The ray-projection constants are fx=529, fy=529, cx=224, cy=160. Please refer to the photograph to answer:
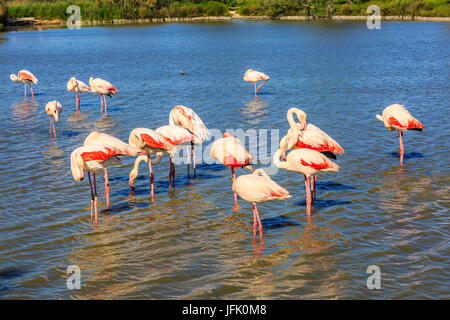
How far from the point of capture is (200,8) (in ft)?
246

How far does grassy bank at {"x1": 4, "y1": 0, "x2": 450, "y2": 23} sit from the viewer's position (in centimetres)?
6063

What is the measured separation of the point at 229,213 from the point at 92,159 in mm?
2249

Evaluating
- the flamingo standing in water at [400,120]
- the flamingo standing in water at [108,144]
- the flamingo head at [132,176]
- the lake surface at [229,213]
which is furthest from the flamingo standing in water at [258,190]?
the flamingo standing in water at [400,120]

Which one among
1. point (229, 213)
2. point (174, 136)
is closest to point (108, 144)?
point (174, 136)

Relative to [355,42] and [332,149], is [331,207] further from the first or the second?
[355,42]

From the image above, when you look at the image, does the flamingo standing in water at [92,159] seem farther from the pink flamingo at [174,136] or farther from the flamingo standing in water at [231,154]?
the flamingo standing in water at [231,154]

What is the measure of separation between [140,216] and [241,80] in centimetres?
1467

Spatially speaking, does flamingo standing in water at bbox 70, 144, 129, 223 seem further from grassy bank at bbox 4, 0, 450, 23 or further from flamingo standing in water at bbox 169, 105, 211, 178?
grassy bank at bbox 4, 0, 450, 23

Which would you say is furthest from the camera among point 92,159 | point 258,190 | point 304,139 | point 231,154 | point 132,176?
point 132,176

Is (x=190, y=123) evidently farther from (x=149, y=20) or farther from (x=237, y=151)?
(x=149, y=20)

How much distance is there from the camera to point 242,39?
43938 millimetres

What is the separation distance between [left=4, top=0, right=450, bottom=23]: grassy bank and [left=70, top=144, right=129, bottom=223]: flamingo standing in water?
2244 inches

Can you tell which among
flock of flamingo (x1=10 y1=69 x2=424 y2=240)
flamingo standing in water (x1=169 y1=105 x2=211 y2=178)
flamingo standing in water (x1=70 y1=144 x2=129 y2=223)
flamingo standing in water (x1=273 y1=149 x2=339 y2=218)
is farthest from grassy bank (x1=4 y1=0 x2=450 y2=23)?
flamingo standing in water (x1=70 y1=144 x2=129 y2=223)
